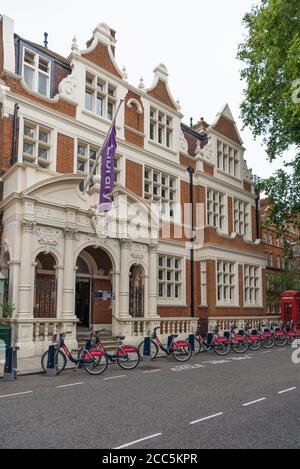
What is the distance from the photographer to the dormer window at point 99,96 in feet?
59.0

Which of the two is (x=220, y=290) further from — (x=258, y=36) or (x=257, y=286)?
(x=258, y=36)

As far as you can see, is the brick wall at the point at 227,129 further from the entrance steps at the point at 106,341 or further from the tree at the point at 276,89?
the entrance steps at the point at 106,341

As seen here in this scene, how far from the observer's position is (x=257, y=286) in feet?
81.1

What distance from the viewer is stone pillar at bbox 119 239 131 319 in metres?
15.9

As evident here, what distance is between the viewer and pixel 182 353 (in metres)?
14.0

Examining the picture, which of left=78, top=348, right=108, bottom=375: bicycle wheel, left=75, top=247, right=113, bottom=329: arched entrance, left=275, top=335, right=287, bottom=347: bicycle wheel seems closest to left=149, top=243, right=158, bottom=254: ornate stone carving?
left=75, top=247, right=113, bottom=329: arched entrance

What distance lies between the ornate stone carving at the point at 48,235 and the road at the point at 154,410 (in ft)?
15.2

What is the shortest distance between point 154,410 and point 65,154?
38.5ft

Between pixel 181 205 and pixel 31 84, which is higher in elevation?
pixel 31 84

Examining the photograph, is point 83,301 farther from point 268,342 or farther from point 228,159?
point 228,159
